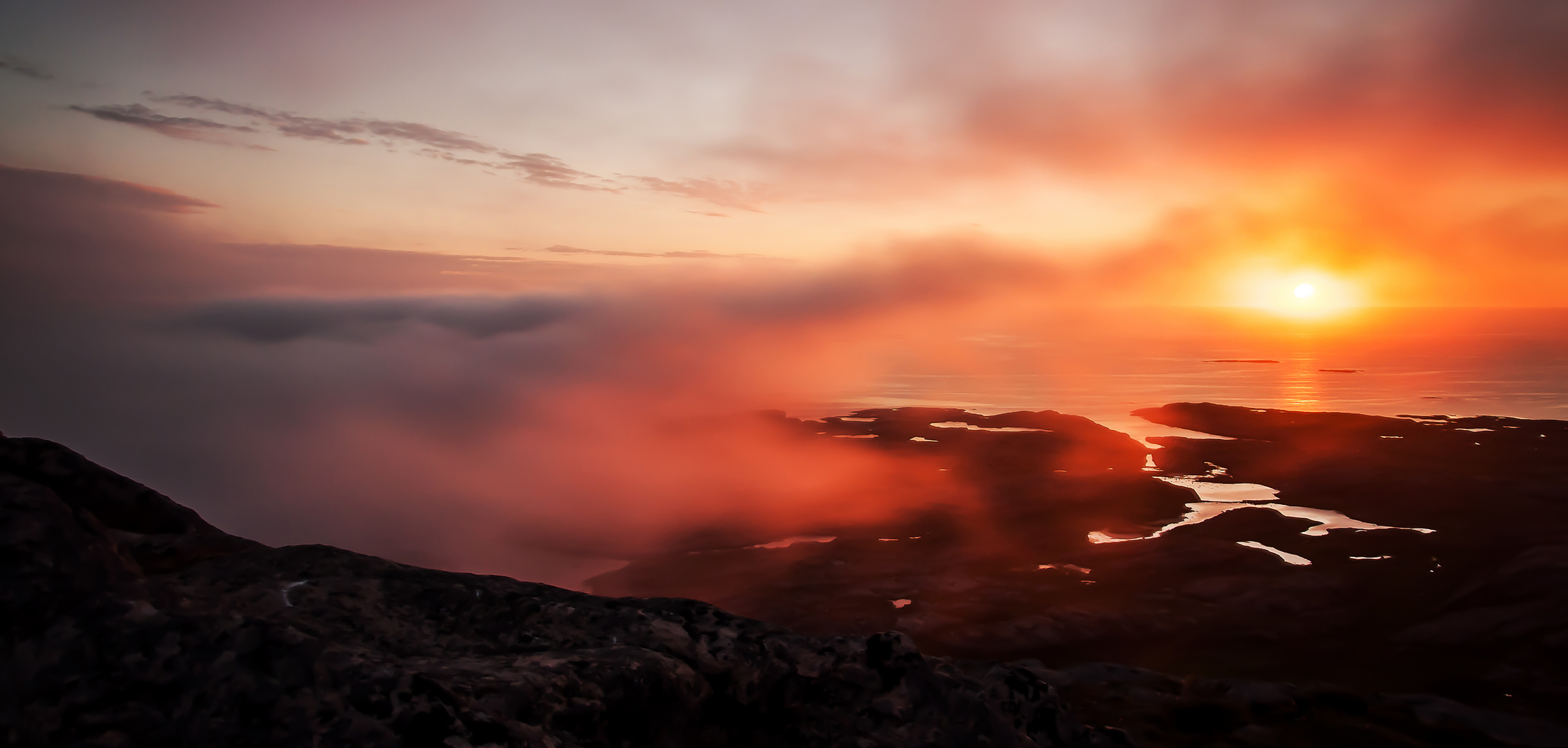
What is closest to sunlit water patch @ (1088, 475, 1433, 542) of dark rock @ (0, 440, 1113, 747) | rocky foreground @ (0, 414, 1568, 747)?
rocky foreground @ (0, 414, 1568, 747)

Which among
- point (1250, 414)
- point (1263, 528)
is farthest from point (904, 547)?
point (1250, 414)

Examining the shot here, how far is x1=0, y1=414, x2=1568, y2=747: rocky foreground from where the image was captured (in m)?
5.99

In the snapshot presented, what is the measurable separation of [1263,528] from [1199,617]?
16821 millimetres

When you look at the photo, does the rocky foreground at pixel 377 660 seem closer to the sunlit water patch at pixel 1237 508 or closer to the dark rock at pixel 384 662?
the dark rock at pixel 384 662

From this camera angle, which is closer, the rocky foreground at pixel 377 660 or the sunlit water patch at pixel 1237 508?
the rocky foreground at pixel 377 660

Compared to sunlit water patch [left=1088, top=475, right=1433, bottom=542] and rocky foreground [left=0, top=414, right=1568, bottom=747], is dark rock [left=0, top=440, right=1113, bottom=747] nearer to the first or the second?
rocky foreground [left=0, top=414, right=1568, bottom=747]

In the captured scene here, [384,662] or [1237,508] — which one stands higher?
[384,662]

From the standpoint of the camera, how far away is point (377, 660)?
686 centimetres

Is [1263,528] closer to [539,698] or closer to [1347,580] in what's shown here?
[1347,580]

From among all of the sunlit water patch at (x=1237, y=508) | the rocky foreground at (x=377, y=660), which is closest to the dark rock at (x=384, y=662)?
the rocky foreground at (x=377, y=660)

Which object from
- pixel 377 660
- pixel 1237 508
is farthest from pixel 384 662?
pixel 1237 508

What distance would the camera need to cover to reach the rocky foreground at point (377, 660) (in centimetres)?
599

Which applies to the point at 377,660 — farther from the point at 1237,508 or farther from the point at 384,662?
the point at 1237,508

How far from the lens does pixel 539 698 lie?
730 centimetres
